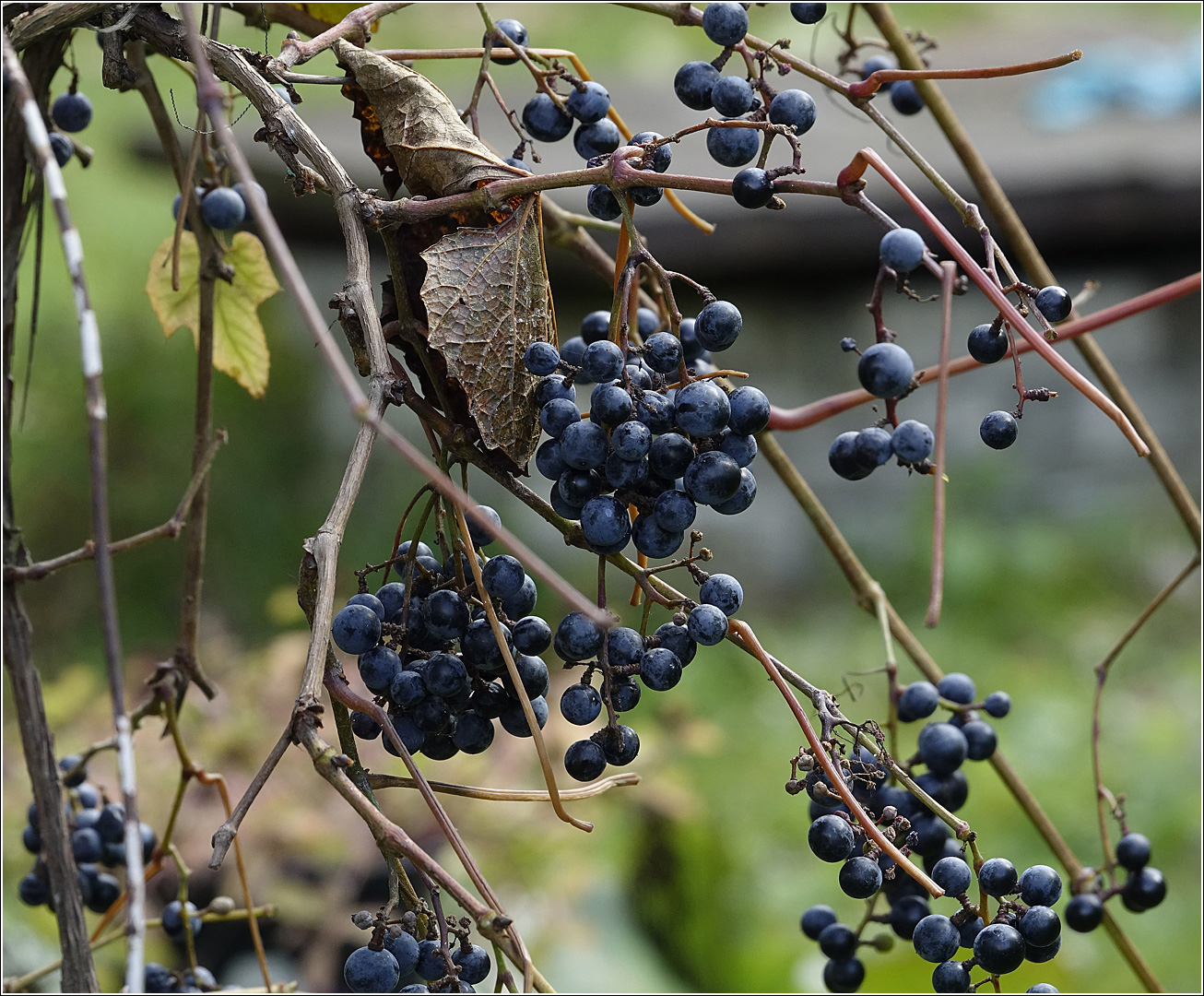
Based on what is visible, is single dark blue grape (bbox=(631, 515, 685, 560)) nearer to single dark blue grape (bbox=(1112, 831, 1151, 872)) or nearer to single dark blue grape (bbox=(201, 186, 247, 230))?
single dark blue grape (bbox=(201, 186, 247, 230))

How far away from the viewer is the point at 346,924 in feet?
4.57

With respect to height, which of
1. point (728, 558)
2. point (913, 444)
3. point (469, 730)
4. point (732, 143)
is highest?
point (732, 143)

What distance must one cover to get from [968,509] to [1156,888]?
2155 millimetres

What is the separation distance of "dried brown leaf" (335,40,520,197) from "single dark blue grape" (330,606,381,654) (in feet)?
0.51

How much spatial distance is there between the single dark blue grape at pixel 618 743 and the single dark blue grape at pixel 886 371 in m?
0.14

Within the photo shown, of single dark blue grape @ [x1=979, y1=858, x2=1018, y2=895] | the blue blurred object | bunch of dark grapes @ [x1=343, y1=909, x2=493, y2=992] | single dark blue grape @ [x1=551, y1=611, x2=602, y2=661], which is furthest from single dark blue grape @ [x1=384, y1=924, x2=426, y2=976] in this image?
the blue blurred object

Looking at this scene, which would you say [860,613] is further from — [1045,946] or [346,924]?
[1045,946]

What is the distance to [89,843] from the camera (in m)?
0.72

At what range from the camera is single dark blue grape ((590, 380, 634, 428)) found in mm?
369

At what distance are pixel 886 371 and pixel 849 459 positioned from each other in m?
→ 0.06

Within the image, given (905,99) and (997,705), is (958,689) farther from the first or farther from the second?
(905,99)

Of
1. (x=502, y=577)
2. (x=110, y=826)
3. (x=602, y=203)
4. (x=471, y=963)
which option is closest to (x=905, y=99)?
(x=602, y=203)

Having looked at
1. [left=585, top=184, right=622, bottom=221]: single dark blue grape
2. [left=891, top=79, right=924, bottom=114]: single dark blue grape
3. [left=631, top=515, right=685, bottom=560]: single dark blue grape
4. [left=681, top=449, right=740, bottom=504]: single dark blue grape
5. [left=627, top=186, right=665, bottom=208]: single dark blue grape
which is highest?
[left=891, top=79, right=924, bottom=114]: single dark blue grape

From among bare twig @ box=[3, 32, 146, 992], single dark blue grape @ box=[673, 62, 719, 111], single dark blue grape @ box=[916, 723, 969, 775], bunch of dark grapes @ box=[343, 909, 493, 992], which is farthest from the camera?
single dark blue grape @ box=[916, 723, 969, 775]
